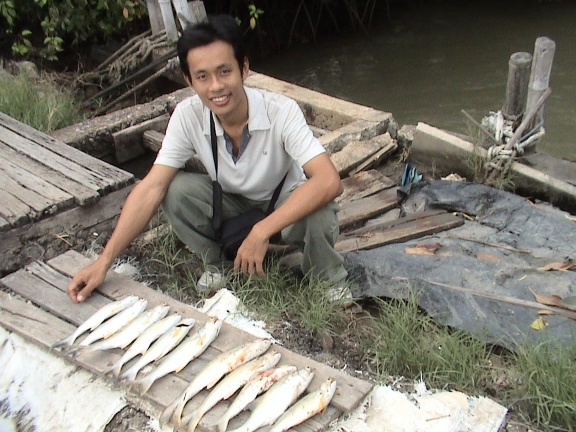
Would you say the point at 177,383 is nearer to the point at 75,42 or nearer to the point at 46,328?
the point at 46,328

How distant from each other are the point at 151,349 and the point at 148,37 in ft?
17.9

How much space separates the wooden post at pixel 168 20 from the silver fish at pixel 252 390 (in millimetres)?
5198

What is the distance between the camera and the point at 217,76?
9.57 feet

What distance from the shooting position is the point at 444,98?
8352 millimetres

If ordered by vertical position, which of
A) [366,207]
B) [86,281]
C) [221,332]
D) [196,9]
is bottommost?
[366,207]

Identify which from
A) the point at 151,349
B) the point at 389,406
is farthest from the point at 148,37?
the point at 389,406

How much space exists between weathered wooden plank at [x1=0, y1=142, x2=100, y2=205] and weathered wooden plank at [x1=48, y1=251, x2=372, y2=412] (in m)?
0.48

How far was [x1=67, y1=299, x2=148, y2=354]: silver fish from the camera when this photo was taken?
8.93 feet

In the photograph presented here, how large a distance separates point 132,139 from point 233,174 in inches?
96.1

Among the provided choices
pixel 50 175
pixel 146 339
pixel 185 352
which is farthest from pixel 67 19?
pixel 185 352

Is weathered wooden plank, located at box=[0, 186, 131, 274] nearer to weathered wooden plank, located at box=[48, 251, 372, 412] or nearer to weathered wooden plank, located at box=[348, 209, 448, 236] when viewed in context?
weathered wooden plank, located at box=[48, 251, 372, 412]

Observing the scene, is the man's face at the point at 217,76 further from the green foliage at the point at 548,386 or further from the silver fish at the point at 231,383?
the green foliage at the point at 548,386

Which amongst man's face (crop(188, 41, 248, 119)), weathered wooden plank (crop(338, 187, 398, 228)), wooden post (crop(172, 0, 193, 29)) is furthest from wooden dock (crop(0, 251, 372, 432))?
wooden post (crop(172, 0, 193, 29))

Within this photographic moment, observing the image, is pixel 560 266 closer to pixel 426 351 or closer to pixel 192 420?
pixel 426 351
